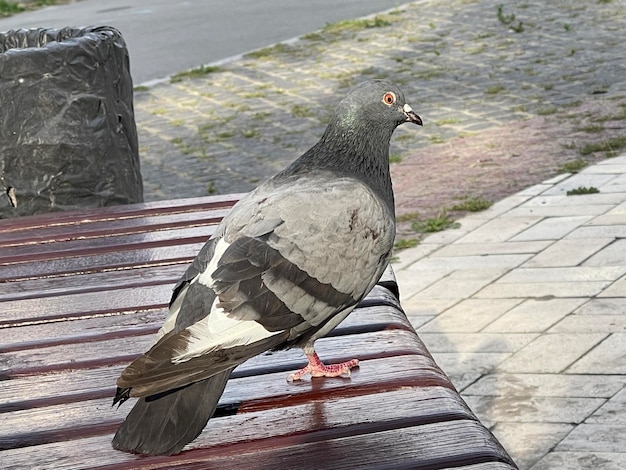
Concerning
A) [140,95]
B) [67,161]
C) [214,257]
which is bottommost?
[140,95]

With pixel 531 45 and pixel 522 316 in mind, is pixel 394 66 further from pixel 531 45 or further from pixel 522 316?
pixel 522 316

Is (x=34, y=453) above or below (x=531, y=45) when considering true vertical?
above

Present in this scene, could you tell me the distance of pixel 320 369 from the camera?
2547 millimetres

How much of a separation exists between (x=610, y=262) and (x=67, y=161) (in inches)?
103

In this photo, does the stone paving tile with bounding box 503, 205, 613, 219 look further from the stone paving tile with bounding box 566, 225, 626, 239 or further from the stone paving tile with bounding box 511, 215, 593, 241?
the stone paving tile with bounding box 566, 225, 626, 239

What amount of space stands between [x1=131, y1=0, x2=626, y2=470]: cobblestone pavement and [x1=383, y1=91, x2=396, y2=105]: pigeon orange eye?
145 centimetres

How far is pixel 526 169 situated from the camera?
7418mm

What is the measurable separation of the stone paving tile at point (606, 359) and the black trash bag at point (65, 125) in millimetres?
2122

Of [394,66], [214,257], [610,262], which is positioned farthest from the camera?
[394,66]

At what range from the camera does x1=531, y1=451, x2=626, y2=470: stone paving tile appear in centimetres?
365

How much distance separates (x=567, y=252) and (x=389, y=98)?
9.87 ft

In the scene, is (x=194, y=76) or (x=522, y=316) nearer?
(x=522, y=316)

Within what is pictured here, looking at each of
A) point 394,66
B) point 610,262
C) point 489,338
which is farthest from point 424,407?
point 394,66

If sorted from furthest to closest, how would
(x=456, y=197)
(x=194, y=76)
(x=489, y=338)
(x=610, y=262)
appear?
(x=194, y=76) < (x=456, y=197) < (x=610, y=262) < (x=489, y=338)
